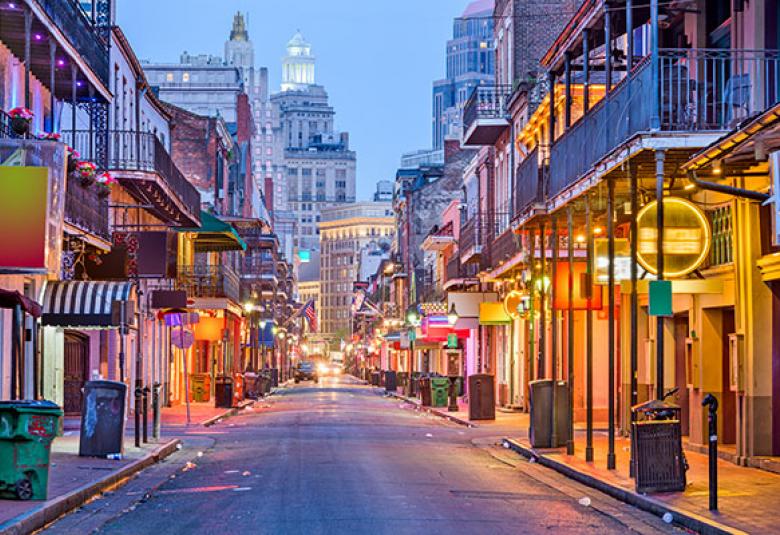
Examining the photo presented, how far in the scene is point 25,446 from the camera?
47.4 ft

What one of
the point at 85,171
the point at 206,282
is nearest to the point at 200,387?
the point at 206,282

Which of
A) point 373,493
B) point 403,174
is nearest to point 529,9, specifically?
point 373,493

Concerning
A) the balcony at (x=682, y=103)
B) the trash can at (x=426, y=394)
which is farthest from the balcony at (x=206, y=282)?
the balcony at (x=682, y=103)

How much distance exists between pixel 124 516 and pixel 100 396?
6.05m

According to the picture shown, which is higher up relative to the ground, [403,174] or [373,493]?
[403,174]

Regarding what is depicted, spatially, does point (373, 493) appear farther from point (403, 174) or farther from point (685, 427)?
point (403, 174)

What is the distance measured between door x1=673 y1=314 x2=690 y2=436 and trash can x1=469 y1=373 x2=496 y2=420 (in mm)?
9930

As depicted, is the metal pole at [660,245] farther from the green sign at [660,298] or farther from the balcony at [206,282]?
the balcony at [206,282]

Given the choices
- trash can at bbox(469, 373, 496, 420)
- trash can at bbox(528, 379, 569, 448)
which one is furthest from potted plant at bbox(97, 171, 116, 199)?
trash can at bbox(469, 373, 496, 420)

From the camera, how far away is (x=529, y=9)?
4631 centimetres

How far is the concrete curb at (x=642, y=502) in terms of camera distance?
43.4 feet

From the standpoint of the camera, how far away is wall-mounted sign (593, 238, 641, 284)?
2238cm

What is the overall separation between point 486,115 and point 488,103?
1244mm

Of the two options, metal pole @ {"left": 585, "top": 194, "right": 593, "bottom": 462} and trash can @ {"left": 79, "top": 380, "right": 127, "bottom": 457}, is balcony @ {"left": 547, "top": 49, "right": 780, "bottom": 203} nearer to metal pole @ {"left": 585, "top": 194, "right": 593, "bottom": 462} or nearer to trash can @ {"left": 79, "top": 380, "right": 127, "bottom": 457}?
metal pole @ {"left": 585, "top": 194, "right": 593, "bottom": 462}
